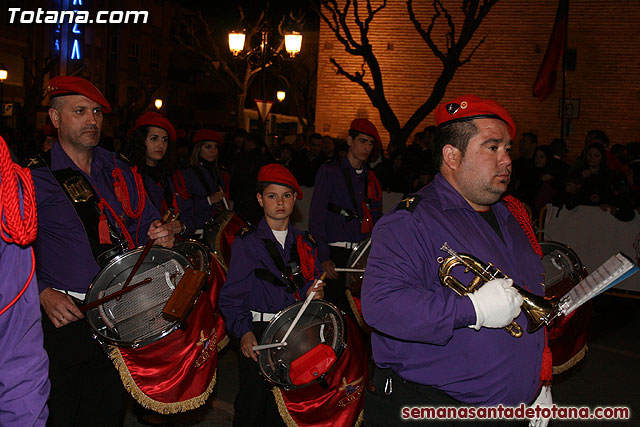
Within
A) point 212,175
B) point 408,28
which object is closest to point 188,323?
point 212,175

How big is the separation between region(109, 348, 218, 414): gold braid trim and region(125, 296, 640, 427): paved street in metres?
1.41

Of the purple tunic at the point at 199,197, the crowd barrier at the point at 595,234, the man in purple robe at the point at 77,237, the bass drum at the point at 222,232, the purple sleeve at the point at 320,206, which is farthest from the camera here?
the crowd barrier at the point at 595,234

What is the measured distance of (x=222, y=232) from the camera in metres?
8.62

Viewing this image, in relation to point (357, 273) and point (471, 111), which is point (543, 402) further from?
point (357, 273)

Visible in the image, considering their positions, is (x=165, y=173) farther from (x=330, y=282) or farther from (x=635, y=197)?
(x=635, y=197)

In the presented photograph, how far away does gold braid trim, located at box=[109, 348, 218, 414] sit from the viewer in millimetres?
4191

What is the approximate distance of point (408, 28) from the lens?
29094mm

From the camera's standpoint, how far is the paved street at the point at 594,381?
6070mm

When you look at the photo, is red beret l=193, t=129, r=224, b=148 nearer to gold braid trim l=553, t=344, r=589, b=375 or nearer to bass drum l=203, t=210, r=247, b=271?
bass drum l=203, t=210, r=247, b=271

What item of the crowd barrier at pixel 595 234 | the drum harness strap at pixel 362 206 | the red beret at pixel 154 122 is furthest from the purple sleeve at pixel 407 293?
the crowd barrier at pixel 595 234

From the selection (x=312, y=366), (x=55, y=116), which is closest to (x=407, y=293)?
(x=312, y=366)

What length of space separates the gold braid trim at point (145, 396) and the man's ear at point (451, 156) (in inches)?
85.6

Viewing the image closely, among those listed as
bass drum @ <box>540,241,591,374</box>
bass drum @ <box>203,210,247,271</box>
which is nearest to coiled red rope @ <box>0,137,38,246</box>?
bass drum @ <box>540,241,591,374</box>

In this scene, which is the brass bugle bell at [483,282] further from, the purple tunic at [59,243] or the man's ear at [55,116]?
the man's ear at [55,116]
